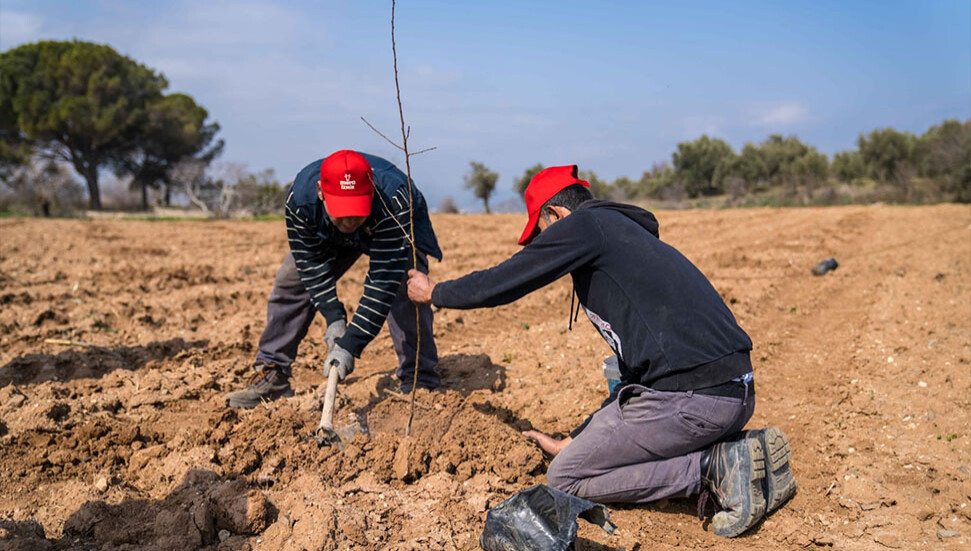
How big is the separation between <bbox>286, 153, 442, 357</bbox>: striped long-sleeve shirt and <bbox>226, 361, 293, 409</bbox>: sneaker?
628 mm

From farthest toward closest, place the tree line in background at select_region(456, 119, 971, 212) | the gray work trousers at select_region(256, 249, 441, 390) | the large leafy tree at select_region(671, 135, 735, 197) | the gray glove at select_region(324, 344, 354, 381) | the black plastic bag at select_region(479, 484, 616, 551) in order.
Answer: the large leafy tree at select_region(671, 135, 735, 197), the tree line in background at select_region(456, 119, 971, 212), the gray work trousers at select_region(256, 249, 441, 390), the gray glove at select_region(324, 344, 354, 381), the black plastic bag at select_region(479, 484, 616, 551)

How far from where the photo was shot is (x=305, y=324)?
416 centimetres

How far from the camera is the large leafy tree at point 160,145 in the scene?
28453 mm

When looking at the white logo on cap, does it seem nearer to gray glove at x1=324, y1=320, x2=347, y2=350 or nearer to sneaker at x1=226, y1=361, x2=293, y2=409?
gray glove at x1=324, y1=320, x2=347, y2=350

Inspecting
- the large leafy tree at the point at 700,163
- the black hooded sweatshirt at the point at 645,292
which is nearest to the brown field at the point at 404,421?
the black hooded sweatshirt at the point at 645,292

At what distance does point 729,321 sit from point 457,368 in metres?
2.48

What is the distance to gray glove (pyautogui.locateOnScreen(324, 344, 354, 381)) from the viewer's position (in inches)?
135

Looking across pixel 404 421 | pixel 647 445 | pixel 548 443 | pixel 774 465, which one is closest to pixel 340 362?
→ pixel 404 421

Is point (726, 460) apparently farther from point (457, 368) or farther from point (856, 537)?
point (457, 368)

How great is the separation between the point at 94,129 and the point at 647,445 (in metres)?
29.2

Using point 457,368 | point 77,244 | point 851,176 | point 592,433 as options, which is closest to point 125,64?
point 77,244

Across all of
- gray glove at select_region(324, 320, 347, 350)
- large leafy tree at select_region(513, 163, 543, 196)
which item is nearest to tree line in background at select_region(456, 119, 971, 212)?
large leafy tree at select_region(513, 163, 543, 196)

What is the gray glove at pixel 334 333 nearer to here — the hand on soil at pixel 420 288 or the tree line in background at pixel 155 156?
the hand on soil at pixel 420 288

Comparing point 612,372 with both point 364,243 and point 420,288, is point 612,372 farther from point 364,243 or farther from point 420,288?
point 364,243
